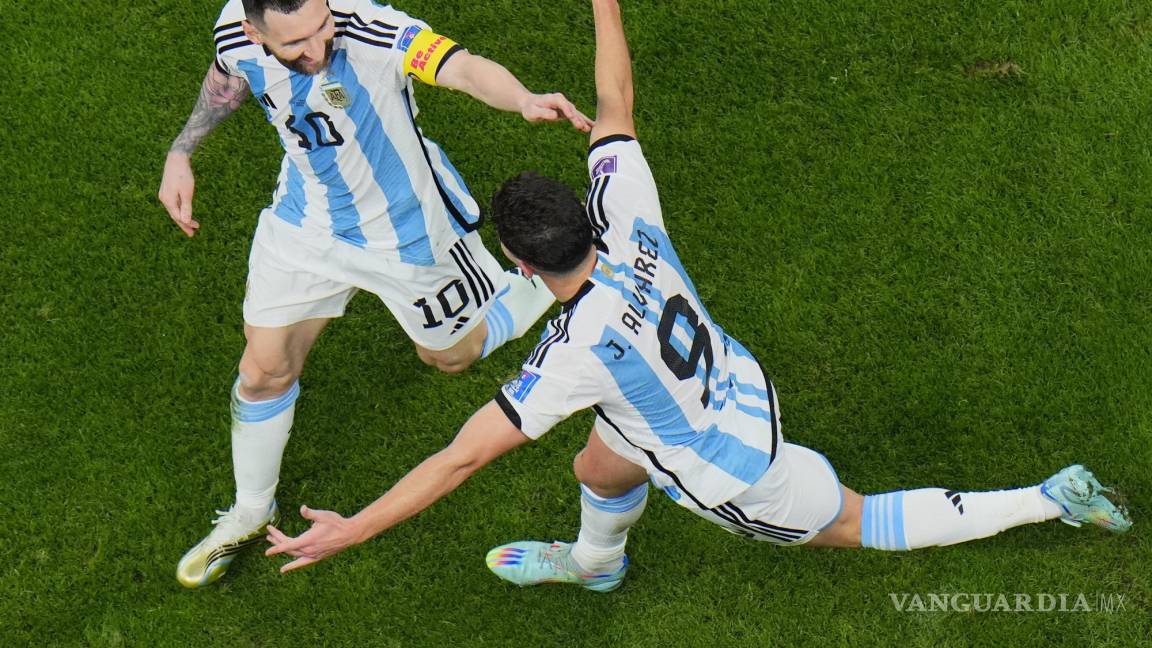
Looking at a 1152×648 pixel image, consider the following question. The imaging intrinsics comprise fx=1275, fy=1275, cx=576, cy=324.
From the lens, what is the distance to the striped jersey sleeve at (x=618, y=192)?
14.5 ft

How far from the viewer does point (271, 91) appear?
16.0 feet

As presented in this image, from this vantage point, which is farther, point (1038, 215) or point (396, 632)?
point (1038, 215)

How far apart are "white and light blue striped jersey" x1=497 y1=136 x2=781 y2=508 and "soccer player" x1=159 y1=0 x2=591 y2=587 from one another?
0.51m

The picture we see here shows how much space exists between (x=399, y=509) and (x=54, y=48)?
4021 mm

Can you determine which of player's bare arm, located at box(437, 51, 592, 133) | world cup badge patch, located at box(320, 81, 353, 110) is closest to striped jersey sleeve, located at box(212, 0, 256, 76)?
world cup badge patch, located at box(320, 81, 353, 110)

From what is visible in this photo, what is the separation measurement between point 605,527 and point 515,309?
132 cm

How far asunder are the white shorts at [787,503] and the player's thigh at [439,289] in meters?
1.46

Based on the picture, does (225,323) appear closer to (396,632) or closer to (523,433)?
(396,632)

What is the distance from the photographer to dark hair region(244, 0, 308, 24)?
4.38m

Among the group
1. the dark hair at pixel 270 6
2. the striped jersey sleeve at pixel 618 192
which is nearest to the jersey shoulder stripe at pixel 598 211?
the striped jersey sleeve at pixel 618 192

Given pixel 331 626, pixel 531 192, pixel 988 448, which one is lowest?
pixel 331 626

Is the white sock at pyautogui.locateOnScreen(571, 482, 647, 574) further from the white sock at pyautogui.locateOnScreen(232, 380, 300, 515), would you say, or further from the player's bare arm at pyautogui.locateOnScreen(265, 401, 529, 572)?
the white sock at pyautogui.locateOnScreen(232, 380, 300, 515)

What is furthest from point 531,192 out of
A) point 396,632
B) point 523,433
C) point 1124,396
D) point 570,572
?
point 1124,396

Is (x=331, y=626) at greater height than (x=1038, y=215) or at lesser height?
lesser
